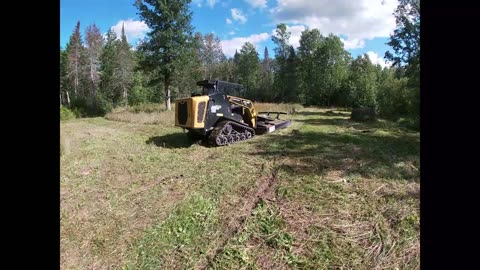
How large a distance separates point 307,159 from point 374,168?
4.81ft

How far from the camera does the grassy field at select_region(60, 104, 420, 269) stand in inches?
160

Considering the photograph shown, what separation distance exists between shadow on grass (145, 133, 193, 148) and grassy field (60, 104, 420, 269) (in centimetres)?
118

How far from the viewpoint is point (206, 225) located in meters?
4.80

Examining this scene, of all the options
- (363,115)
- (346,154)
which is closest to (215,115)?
(346,154)

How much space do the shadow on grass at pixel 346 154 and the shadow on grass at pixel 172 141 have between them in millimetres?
2348

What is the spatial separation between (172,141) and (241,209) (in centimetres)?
584

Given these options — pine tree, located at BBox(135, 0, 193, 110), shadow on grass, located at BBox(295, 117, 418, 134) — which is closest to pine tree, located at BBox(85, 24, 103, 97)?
pine tree, located at BBox(135, 0, 193, 110)

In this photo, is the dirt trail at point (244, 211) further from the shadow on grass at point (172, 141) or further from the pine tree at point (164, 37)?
the pine tree at point (164, 37)

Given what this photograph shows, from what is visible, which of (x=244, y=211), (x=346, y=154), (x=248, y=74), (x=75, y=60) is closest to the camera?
(x=244, y=211)

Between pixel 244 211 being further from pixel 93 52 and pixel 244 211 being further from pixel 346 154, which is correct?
pixel 93 52

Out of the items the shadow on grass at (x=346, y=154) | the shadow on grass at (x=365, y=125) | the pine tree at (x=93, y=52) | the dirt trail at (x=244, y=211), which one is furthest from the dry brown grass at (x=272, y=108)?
the pine tree at (x=93, y=52)

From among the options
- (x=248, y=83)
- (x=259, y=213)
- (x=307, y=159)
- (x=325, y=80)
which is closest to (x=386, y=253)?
(x=259, y=213)

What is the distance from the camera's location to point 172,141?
1062cm

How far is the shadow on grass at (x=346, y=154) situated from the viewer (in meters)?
6.87
